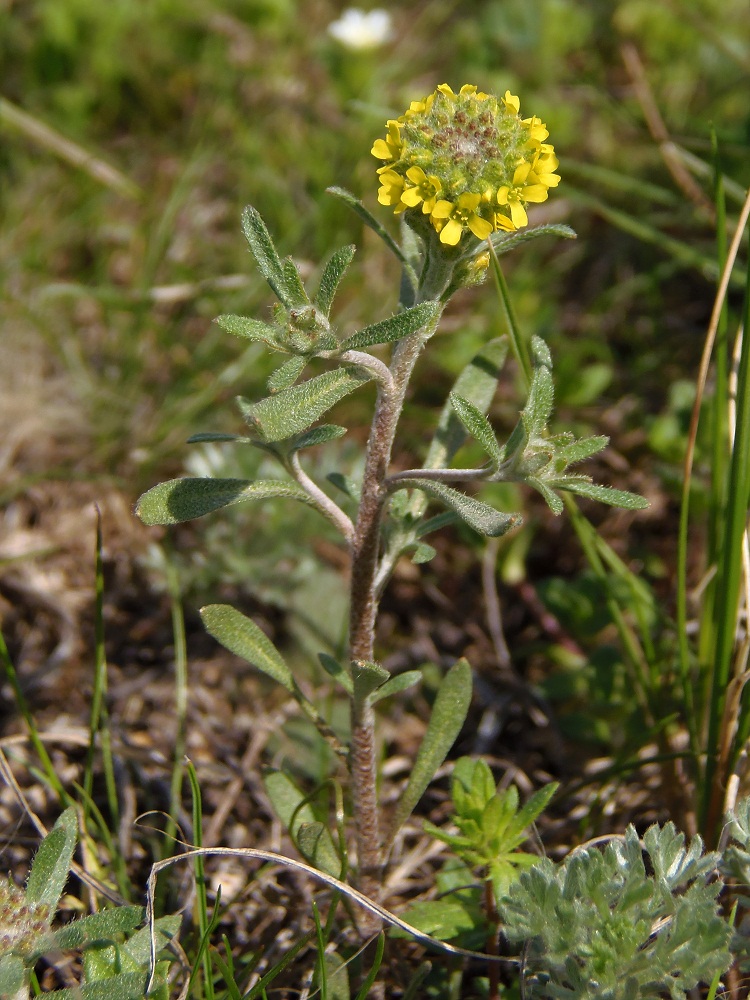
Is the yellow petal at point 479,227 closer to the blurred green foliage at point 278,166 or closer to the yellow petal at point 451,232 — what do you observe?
the yellow petal at point 451,232

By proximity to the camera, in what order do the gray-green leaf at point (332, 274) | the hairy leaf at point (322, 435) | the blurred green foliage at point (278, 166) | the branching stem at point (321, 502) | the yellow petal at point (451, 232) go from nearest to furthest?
1. the yellow petal at point (451, 232)
2. the gray-green leaf at point (332, 274)
3. the hairy leaf at point (322, 435)
4. the branching stem at point (321, 502)
5. the blurred green foliage at point (278, 166)

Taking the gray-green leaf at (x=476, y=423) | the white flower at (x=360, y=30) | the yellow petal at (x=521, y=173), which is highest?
the white flower at (x=360, y=30)

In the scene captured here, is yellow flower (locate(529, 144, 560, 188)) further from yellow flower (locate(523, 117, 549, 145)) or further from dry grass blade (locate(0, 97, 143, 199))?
dry grass blade (locate(0, 97, 143, 199))

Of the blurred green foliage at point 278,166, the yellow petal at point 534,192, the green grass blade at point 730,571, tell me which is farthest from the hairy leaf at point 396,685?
the blurred green foliage at point 278,166

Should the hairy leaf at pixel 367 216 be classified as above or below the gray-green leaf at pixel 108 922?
above

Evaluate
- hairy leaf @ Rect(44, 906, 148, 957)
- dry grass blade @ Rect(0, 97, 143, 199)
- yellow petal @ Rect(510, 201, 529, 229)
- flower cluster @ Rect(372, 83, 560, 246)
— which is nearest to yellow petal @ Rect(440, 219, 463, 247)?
flower cluster @ Rect(372, 83, 560, 246)

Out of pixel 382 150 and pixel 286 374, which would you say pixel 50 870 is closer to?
pixel 286 374

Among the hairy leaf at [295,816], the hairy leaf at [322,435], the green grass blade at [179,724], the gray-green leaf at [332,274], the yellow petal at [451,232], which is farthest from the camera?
the green grass blade at [179,724]

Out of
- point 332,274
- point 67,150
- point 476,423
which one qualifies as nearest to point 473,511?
point 476,423
